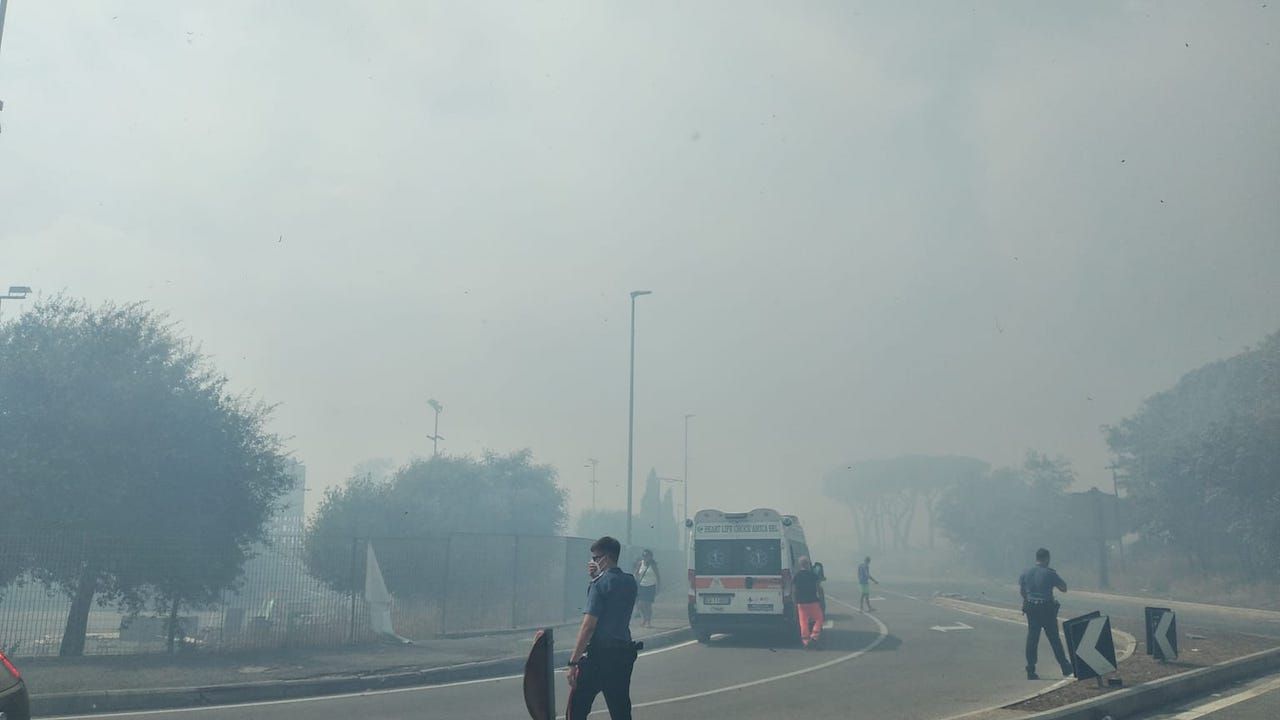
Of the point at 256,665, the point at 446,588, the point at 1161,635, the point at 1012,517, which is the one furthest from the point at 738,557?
the point at 1012,517

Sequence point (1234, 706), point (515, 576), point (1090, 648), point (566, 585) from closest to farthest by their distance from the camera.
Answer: point (1234, 706), point (1090, 648), point (515, 576), point (566, 585)

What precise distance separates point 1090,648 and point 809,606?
Answer: 25.5 feet

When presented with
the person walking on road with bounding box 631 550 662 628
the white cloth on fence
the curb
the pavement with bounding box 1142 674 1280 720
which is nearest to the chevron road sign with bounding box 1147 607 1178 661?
the curb

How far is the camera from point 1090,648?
10883 mm

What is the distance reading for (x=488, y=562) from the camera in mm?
24984

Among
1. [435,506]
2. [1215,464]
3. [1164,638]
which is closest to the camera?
[1164,638]

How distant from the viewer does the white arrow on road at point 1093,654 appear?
428 inches

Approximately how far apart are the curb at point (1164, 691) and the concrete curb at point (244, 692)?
8192 millimetres

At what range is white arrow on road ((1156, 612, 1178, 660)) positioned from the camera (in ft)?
43.7

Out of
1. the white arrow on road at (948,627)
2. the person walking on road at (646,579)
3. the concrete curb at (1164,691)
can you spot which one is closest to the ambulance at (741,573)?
the person walking on road at (646,579)

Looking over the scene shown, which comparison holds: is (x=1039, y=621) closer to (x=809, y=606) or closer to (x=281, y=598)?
(x=809, y=606)

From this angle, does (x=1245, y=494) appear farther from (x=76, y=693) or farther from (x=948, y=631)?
(x=76, y=693)

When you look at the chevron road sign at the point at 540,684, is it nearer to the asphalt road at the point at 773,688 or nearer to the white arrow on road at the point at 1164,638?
the asphalt road at the point at 773,688

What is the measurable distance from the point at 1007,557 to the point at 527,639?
189 feet
